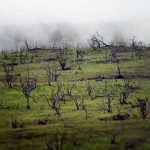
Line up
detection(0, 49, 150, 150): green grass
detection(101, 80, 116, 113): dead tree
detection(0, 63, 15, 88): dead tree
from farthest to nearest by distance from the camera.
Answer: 1. detection(0, 63, 15, 88): dead tree
2. detection(101, 80, 116, 113): dead tree
3. detection(0, 49, 150, 150): green grass

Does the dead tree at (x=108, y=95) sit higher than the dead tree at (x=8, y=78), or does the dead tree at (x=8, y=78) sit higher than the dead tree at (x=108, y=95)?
the dead tree at (x=8, y=78)

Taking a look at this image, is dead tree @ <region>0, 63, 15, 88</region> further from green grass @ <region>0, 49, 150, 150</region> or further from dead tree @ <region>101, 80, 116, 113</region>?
dead tree @ <region>101, 80, 116, 113</region>

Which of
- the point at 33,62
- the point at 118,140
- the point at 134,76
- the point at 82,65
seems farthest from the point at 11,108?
the point at 33,62

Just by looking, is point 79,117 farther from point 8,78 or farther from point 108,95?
point 8,78

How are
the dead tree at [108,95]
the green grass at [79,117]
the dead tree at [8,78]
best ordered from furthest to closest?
the dead tree at [8,78], the dead tree at [108,95], the green grass at [79,117]

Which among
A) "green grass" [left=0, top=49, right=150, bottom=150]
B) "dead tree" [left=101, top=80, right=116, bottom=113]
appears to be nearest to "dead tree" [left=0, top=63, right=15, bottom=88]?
"green grass" [left=0, top=49, right=150, bottom=150]

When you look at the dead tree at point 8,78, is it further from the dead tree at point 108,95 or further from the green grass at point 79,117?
the dead tree at point 108,95

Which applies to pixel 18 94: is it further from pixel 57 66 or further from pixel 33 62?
pixel 33 62

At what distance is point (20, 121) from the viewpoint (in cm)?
5578

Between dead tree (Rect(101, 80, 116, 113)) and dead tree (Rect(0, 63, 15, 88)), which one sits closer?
dead tree (Rect(101, 80, 116, 113))

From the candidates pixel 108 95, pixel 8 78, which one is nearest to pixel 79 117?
pixel 108 95

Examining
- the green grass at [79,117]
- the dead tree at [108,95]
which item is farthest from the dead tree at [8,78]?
the dead tree at [108,95]

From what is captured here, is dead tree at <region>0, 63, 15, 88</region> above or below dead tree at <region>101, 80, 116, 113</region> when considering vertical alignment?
above

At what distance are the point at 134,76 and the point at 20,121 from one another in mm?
49400
